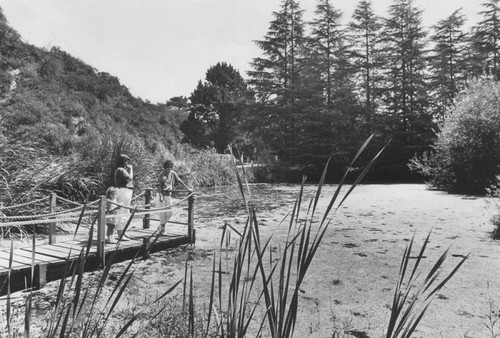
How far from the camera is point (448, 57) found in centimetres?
3011

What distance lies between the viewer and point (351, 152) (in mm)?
24781

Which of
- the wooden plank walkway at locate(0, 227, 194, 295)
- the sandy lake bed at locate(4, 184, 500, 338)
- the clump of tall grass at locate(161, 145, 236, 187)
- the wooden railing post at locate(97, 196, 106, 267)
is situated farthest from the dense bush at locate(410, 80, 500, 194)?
the wooden railing post at locate(97, 196, 106, 267)

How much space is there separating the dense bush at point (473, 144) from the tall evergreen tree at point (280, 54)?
15.0m

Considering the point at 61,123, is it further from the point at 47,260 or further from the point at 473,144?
the point at 473,144

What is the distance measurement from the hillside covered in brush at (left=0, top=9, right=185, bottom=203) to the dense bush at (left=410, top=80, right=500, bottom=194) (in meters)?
11.7

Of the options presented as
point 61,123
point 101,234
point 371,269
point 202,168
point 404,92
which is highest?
point 404,92

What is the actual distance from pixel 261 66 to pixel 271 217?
2149 cm

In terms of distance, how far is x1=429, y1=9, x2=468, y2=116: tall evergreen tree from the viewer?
94.7 ft

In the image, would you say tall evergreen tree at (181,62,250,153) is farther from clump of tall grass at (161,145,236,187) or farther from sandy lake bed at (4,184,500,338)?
sandy lake bed at (4,184,500,338)

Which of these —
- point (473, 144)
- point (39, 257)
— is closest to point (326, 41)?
point (473, 144)

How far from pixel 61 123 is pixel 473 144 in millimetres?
19878

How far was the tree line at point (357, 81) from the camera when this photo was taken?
25.9 metres

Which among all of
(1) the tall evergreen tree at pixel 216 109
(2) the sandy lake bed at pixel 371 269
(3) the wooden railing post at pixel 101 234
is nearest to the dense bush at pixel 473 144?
(2) the sandy lake bed at pixel 371 269

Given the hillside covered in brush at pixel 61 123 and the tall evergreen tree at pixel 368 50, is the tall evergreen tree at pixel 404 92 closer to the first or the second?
the tall evergreen tree at pixel 368 50
